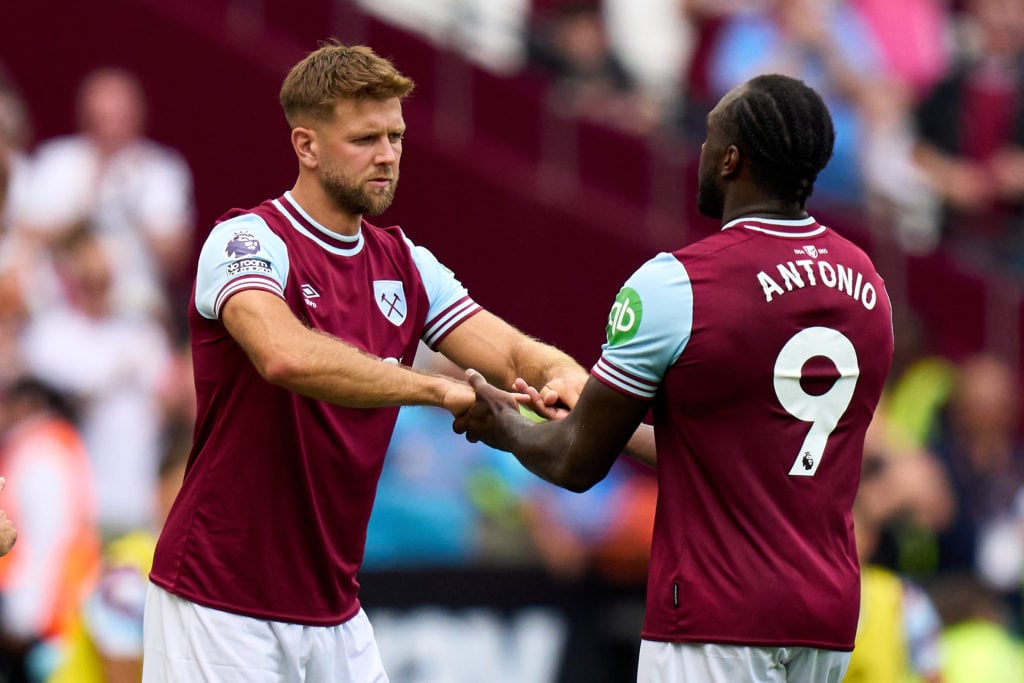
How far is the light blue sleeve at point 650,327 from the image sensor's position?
4.72 meters

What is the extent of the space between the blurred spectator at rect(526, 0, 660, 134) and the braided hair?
7068 mm

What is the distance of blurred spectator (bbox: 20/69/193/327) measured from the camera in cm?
986

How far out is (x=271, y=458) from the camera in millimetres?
5152

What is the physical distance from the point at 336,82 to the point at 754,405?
5.20ft

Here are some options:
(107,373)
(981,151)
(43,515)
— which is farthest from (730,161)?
(981,151)

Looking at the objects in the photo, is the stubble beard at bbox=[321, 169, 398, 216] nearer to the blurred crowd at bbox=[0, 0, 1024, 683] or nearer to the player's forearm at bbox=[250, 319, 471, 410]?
the player's forearm at bbox=[250, 319, 471, 410]

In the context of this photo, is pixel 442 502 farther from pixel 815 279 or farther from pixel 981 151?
pixel 981 151

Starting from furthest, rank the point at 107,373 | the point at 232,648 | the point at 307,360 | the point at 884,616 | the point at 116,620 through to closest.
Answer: the point at 107,373 → the point at 884,616 → the point at 116,620 → the point at 232,648 → the point at 307,360

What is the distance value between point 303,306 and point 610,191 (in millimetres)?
6621

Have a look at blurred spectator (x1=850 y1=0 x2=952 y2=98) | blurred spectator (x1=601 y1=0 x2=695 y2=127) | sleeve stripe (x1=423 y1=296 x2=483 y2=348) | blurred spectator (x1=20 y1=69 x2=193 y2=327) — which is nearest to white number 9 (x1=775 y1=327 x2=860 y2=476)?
sleeve stripe (x1=423 y1=296 x2=483 y2=348)

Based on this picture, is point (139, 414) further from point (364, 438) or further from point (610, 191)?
point (364, 438)

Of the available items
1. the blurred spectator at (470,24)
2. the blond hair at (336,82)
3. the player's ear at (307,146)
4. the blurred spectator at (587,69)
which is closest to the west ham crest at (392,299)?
the player's ear at (307,146)

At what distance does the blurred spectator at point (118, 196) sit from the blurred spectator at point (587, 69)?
304 centimetres

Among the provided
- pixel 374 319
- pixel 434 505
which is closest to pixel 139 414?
pixel 434 505
